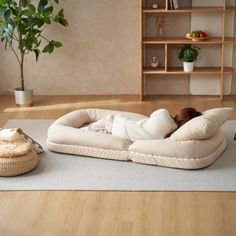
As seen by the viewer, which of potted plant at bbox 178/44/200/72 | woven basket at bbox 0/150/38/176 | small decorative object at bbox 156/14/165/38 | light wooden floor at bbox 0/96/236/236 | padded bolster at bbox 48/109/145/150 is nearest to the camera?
light wooden floor at bbox 0/96/236/236

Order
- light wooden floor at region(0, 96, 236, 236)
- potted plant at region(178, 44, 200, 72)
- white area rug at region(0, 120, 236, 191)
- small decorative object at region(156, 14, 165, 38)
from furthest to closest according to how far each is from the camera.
Result: small decorative object at region(156, 14, 165, 38)
potted plant at region(178, 44, 200, 72)
white area rug at region(0, 120, 236, 191)
light wooden floor at region(0, 96, 236, 236)

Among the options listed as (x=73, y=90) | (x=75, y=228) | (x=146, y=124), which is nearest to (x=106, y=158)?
(x=146, y=124)

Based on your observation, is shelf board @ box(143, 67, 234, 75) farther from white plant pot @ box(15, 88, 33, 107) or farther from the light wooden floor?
the light wooden floor

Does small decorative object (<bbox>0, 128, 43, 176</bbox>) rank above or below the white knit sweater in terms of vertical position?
below

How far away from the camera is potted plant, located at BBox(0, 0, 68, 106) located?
539cm

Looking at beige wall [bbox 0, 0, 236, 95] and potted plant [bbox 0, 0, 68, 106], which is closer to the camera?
potted plant [bbox 0, 0, 68, 106]

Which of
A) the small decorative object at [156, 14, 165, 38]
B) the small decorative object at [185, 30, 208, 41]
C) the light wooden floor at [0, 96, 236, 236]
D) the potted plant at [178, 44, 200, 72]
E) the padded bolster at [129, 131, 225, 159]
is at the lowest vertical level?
the light wooden floor at [0, 96, 236, 236]

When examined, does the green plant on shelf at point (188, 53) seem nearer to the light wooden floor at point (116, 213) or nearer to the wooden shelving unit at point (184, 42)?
the wooden shelving unit at point (184, 42)

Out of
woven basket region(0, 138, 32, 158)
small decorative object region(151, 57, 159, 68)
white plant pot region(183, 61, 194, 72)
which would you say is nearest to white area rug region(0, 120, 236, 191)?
→ woven basket region(0, 138, 32, 158)

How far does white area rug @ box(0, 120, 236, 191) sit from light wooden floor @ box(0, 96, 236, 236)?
8 centimetres

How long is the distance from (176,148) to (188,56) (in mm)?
2049

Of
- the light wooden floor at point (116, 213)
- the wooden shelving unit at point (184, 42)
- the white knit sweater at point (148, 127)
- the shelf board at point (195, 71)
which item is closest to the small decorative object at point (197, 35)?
the wooden shelving unit at point (184, 42)

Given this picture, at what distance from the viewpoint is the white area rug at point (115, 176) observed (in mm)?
3697

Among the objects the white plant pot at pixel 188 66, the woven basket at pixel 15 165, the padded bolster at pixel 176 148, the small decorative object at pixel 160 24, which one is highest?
the small decorative object at pixel 160 24
